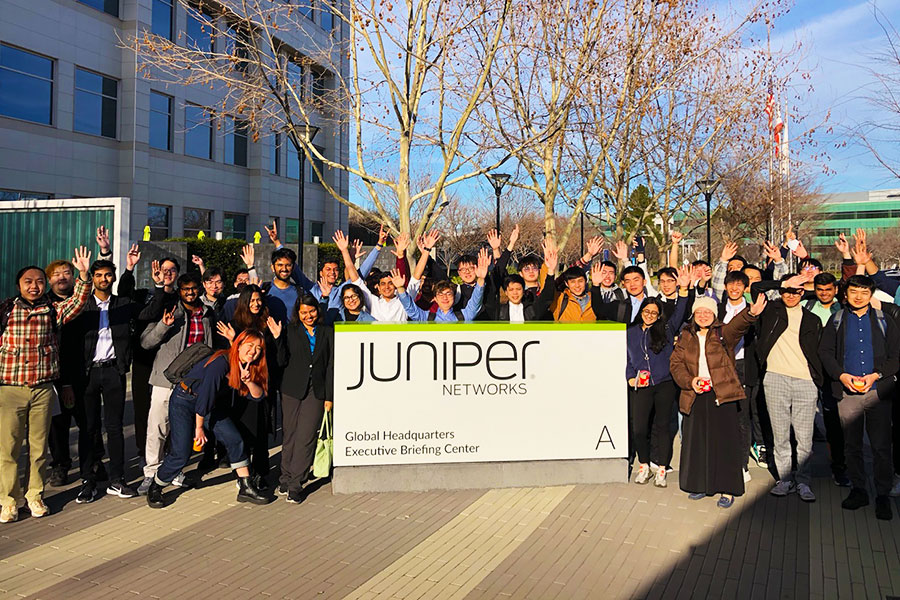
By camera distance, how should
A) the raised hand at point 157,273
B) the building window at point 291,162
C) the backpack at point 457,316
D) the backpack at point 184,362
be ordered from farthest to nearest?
the building window at point 291,162 < the backpack at point 457,316 < the raised hand at point 157,273 < the backpack at point 184,362

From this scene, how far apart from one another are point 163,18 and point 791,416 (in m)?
28.8

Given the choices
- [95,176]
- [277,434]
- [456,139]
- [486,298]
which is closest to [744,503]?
[486,298]

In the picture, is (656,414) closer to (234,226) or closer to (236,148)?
(234,226)

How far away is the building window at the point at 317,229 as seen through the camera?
40.2 meters

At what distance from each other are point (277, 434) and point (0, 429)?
11.0 ft

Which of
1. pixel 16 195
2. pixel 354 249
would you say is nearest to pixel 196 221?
pixel 16 195

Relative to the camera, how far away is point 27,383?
5.49 m

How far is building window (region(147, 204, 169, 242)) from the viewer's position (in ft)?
90.6

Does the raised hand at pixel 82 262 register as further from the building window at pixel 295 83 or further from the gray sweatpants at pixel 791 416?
the gray sweatpants at pixel 791 416

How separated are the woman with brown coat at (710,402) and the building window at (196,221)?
27413 mm

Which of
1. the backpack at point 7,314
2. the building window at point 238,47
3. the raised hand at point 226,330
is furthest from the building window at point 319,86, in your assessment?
the backpack at point 7,314

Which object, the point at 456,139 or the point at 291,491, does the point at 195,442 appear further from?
the point at 456,139

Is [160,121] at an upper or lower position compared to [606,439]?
upper

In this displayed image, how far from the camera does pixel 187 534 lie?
528cm
